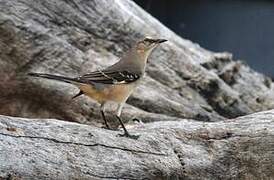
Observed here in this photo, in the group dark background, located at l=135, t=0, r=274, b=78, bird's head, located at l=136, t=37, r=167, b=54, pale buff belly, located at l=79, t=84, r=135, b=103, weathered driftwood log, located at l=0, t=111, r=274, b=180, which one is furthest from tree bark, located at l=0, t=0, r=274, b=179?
dark background, located at l=135, t=0, r=274, b=78

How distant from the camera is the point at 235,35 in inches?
372

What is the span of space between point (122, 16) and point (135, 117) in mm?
1008

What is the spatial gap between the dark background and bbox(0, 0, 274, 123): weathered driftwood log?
2.48 m

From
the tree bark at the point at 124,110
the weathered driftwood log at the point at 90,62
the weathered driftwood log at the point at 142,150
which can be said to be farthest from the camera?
the weathered driftwood log at the point at 90,62

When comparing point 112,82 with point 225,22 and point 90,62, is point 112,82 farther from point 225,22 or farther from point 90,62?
point 225,22

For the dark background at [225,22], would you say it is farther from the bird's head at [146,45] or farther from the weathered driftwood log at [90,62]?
the bird's head at [146,45]

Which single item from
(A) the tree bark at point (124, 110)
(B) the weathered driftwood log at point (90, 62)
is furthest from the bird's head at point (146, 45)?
(B) the weathered driftwood log at point (90, 62)

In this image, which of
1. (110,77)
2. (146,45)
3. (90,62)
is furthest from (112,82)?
(90,62)

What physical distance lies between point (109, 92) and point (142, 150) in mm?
651

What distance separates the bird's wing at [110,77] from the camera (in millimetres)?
4621

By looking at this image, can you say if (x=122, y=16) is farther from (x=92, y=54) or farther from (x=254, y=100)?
(x=254, y=100)

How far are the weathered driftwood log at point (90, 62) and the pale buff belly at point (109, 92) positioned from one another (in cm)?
117

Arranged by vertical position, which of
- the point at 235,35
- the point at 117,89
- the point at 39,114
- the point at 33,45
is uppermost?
the point at 117,89

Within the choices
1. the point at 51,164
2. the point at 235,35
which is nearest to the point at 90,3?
the point at 51,164
